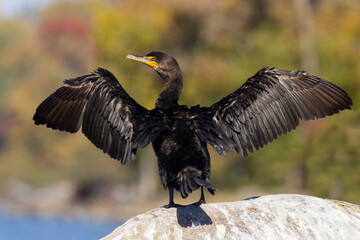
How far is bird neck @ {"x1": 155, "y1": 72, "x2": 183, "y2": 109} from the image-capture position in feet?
27.9

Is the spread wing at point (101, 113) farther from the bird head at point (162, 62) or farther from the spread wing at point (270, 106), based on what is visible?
the spread wing at point (270, 106)

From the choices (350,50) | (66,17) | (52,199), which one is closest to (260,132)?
(350,50)

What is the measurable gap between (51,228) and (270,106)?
52.5 ft

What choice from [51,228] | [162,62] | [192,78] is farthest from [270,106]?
[192,78]

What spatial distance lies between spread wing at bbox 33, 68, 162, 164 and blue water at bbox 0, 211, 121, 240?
34.6 feet

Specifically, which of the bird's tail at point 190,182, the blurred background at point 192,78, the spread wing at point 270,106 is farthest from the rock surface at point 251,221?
the blurred background at point 192,78

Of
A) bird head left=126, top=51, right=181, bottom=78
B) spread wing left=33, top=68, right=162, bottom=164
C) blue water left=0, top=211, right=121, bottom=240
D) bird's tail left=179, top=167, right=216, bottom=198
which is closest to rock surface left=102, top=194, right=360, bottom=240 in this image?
bird's tail left=179, top=167, right=216, bottom=198

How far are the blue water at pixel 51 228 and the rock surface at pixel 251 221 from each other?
1194cm

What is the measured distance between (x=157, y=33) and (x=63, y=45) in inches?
1077

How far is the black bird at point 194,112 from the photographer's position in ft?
26.1

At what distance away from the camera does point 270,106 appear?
8.33 m

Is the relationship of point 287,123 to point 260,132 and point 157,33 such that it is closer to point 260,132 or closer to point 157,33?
point 260,132

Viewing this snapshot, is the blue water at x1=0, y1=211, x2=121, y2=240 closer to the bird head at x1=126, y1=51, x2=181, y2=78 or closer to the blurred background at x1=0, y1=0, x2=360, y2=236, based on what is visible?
the blurred background at x1=0, y1=0, x2=360, y2=236

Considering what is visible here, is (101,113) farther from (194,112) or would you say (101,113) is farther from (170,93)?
(194,112)
